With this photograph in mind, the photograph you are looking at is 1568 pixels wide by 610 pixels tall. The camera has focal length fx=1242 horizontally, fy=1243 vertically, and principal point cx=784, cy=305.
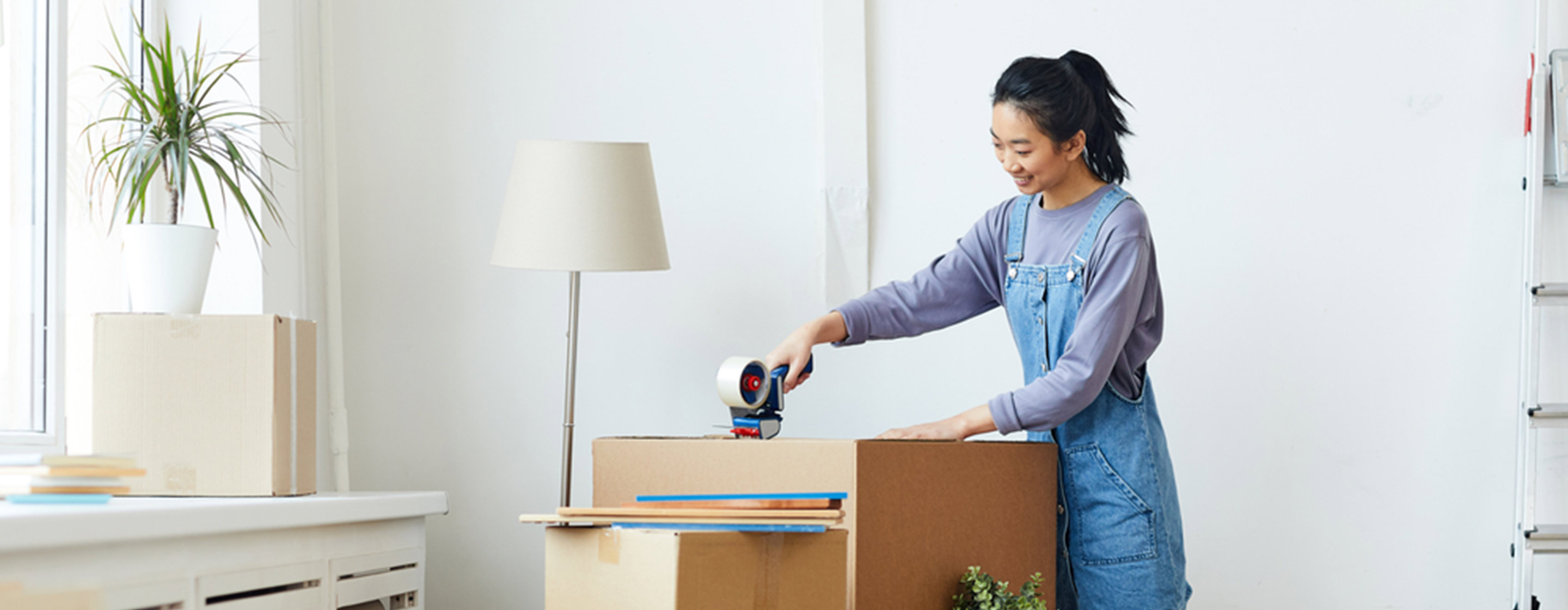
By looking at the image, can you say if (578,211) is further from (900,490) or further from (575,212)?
(900,490)

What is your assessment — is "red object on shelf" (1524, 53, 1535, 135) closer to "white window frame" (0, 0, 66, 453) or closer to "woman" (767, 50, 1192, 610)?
"woman" (767, 50, 1192, 610)

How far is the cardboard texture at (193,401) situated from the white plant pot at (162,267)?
63mm

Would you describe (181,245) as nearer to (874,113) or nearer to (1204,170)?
(874,113)

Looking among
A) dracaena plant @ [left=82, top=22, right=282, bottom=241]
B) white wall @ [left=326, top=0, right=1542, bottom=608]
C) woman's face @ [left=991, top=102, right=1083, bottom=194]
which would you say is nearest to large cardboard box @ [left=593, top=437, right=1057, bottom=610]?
woman's face @ [left=991, top=102, right=1083, bottom=194]

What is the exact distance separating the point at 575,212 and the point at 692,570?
109 cm

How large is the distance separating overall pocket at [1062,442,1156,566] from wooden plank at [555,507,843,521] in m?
0.53

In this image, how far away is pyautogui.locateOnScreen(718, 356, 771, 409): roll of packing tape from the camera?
1.74 meters

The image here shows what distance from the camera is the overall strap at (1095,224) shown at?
1743mm

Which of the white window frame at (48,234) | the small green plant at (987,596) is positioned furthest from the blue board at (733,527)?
the white window frame at (48,234)

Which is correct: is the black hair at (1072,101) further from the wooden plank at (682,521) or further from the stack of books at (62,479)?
the stack of books at (62,479)

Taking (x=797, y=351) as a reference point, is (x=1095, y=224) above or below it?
above

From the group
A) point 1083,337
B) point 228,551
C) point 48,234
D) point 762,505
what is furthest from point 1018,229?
point 48,234

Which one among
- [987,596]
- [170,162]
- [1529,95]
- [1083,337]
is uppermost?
[1529,95]

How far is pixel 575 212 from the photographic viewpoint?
2201 millimetres
